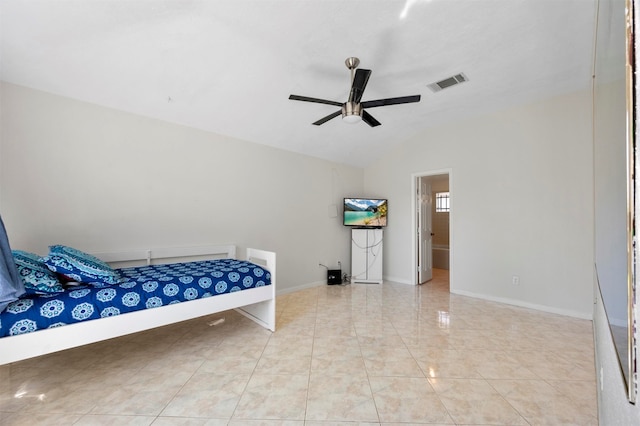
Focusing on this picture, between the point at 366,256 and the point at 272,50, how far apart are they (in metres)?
3.75

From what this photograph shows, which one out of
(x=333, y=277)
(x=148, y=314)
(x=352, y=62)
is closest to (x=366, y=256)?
(x=333, y=277)

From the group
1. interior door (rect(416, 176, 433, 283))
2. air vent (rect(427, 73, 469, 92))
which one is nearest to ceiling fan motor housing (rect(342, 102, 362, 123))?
air vent (rect(427, 73, 469, 92))

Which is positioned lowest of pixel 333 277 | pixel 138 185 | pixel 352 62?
pixel 333 277

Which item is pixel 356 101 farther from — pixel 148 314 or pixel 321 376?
pixel 148 314

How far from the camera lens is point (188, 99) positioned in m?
2.88

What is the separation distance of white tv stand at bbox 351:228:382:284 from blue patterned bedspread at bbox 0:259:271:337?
2.63 m

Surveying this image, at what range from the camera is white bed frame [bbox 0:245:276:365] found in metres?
1.61

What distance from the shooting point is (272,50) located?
2393 mm

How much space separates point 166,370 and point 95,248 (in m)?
1.50

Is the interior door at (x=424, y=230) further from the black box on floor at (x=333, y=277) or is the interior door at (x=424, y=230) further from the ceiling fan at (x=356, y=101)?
the ceiling fan at (x=356, y=101)

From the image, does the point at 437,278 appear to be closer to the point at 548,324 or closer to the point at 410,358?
the point at 548,324

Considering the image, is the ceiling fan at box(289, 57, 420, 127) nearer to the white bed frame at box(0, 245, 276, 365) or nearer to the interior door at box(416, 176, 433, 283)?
the white bed frame at box(0, 245, 276, 365)

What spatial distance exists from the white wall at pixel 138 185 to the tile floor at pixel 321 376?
3.67ft

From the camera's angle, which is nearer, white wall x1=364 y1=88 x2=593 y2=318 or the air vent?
the air vent
